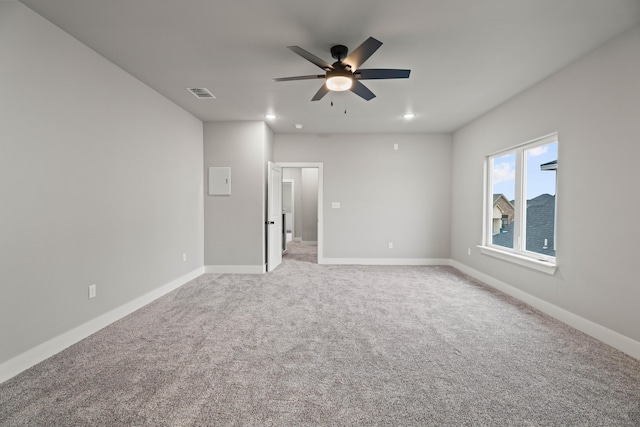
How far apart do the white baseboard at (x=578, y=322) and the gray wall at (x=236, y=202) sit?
3.77 m

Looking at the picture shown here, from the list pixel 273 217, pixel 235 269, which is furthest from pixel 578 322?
pixel 235 269

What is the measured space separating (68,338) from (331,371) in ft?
7.43

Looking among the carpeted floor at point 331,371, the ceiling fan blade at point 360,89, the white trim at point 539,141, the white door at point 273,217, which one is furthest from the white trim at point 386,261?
the ceiling fan blade at point 360,89

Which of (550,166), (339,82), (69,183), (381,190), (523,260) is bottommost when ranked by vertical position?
(523,260)

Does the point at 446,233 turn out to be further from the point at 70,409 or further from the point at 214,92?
the point at 70,409

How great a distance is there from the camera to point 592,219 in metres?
2.66

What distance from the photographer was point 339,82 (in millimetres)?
2631

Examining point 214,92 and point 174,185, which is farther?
point 174,185

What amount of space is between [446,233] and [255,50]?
4852 mm

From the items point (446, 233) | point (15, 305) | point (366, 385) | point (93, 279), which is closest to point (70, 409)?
point (15, 305)

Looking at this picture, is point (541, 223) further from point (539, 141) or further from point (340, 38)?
point (340, 38)

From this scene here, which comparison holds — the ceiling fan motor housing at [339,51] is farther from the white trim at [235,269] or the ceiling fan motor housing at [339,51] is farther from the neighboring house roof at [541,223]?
the white trim at [235,269]

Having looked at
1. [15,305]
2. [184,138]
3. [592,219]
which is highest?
[184,138]

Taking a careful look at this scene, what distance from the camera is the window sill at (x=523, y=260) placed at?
10.2 feet
